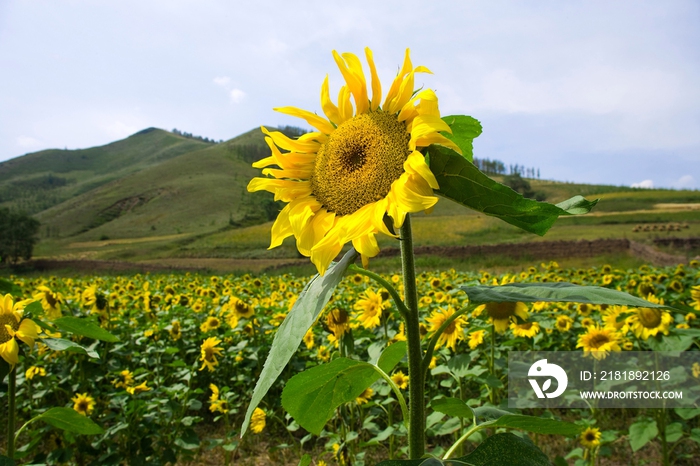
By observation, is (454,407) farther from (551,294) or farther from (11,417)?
(11,417)

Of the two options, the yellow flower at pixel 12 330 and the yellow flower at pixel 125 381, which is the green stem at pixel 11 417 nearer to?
the yellow flower at pixel 12 330

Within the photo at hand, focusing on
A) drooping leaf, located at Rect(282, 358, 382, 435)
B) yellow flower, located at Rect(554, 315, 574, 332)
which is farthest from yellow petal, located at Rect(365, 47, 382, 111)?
yellow flower, located at Rect(554, 315, 574, 332)

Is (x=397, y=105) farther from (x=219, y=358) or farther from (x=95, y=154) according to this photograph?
A: (x=95, y=154)

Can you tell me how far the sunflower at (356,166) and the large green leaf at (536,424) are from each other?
53cm

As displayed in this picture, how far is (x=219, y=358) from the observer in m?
4.66

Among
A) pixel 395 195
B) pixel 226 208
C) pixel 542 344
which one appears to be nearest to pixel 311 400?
pixel 395 195

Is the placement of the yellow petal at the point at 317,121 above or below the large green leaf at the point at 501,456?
above

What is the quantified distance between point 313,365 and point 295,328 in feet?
10.5

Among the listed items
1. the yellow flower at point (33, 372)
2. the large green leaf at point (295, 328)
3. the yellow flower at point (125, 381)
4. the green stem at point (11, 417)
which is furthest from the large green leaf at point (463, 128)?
the yellow flower at point (33, 372)

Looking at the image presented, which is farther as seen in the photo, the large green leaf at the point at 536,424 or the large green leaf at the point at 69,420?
the large green leaf at the point at 69,420

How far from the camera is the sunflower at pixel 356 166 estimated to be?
2.78 ft

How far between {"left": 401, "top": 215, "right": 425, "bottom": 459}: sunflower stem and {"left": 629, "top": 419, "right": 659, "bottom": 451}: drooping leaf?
232 centimetres

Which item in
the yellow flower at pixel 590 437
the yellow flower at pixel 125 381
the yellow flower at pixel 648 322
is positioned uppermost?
the yellow flower at pixel 648 322

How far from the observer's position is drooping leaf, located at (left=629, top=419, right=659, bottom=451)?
2607mm
